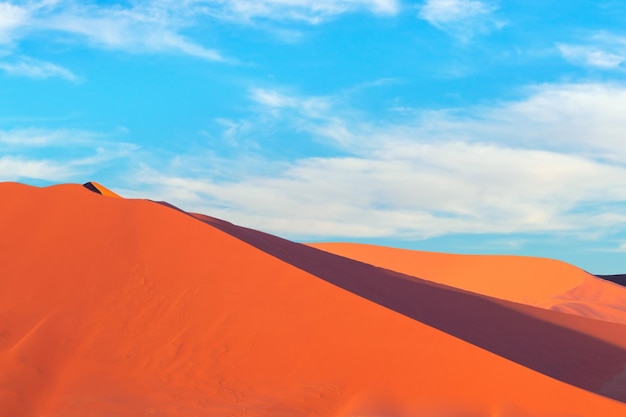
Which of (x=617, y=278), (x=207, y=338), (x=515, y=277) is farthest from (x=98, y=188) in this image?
(x=617, y=278)

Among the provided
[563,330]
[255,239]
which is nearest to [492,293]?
[563,330]

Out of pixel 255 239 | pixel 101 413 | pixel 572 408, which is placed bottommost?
pixel 101 413

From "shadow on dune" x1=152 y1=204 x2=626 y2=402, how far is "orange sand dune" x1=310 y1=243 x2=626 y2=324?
650 inches

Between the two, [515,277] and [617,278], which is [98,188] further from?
[617,278]

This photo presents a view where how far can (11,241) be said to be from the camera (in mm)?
20000

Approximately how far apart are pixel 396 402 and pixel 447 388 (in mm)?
1139

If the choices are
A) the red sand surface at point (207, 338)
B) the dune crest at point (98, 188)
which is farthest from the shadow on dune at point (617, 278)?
the dune crest at point (98, 188)

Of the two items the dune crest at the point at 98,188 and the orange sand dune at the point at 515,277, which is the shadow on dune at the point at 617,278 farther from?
the dune crest at the point at 98,188

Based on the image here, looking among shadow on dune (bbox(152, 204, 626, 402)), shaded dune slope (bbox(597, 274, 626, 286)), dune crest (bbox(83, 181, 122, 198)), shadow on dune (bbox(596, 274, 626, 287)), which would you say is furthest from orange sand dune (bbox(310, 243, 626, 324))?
dune crest (bbox(83, 181, 122, 198))

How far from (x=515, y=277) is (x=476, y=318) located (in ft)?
107

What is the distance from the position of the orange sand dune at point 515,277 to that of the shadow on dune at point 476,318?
1650 cm

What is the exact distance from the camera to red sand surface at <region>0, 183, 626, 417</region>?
1573cm

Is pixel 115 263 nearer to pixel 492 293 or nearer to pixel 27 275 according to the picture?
pixel 27 275

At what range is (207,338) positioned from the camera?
17.4m
